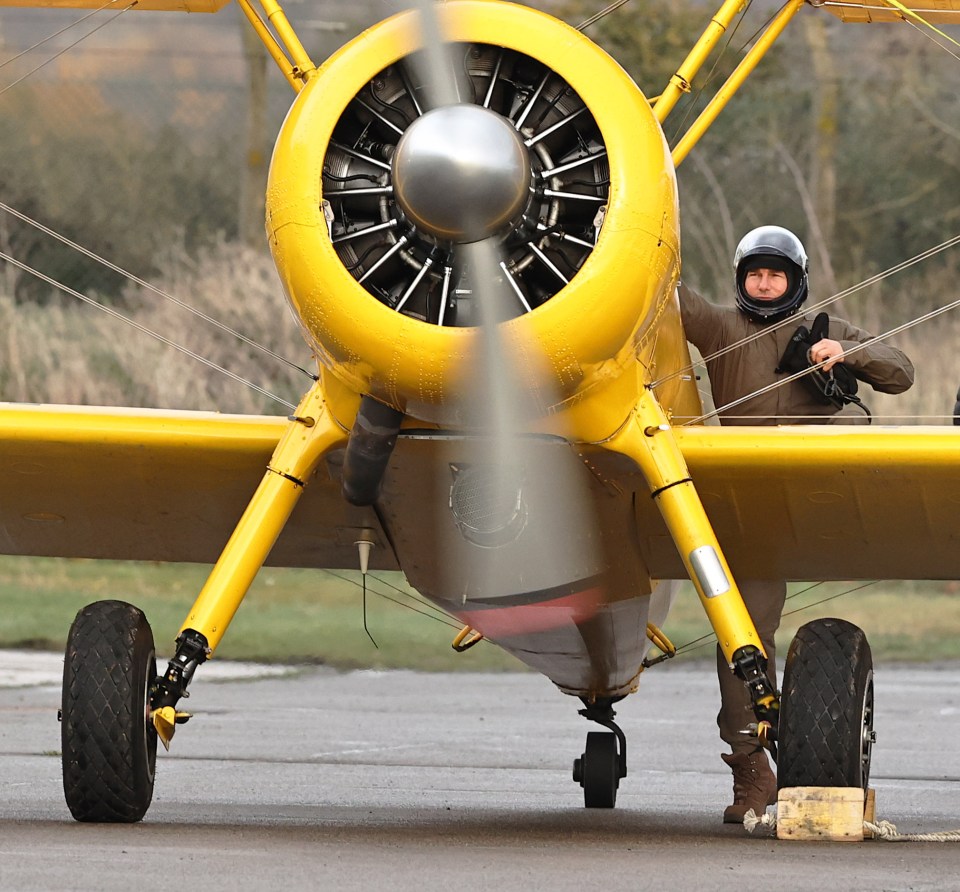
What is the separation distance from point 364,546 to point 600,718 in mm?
1884

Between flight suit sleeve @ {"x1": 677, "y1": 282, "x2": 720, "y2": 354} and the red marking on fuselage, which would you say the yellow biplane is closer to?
the red marking on fuselage

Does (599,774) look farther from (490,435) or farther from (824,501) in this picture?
(490,435)

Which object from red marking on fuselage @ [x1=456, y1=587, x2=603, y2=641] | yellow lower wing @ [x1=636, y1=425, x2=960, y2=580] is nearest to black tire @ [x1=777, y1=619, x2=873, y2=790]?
yellow lower wing @ [x1=636, y1=425, x2=960, y2=580]

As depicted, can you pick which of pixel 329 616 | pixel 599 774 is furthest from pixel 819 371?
pixel 329 616

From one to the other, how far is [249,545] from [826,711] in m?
1.92

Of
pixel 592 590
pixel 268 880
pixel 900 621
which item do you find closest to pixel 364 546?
pixel 592 590

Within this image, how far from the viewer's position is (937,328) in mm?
22141

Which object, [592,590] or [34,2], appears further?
[34,2]

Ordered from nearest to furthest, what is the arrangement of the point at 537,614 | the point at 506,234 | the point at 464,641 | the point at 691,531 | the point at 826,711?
the point at 506,234
the point at 826,711
the point at 691,531
the point at 537,614
the point at 464,641

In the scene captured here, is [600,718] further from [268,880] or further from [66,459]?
[268,880]

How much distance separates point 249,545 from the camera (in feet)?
20.6

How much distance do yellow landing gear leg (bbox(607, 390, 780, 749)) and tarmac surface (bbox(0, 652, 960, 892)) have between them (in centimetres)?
48

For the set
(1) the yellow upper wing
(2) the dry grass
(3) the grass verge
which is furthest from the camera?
(2) the dry grass

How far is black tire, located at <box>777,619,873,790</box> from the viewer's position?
5945mm
